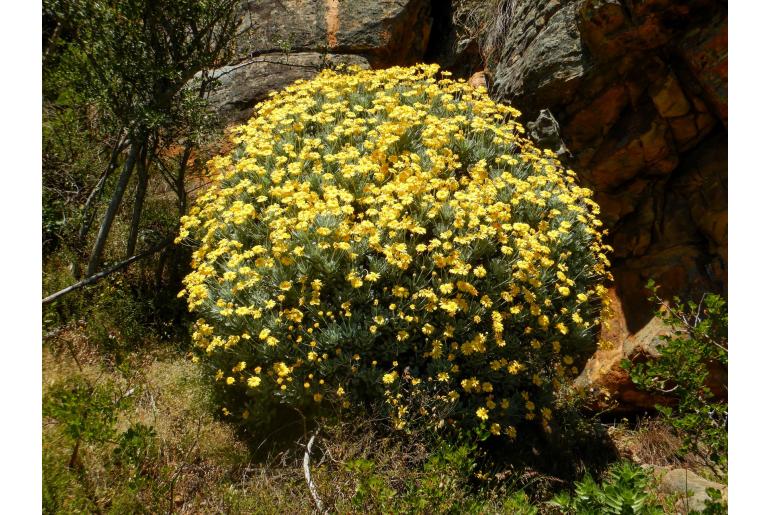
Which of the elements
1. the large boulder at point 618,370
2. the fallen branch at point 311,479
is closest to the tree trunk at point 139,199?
the fallen branch at point 311,479

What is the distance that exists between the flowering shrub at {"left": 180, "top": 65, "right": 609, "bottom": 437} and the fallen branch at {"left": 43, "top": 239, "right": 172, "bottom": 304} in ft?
3.96

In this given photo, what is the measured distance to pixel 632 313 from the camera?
16.0ft

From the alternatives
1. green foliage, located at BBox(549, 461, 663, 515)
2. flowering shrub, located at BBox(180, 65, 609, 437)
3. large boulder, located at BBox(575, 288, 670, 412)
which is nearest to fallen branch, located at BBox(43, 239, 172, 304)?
flowering shrub, located at BBox(180, 65, 609, 437)

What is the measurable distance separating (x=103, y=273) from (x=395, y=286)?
280 cm

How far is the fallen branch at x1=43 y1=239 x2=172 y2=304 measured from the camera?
183 inches

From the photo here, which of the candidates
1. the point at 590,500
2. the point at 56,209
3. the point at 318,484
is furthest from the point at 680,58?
the point at 56,209

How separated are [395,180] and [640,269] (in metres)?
2.30

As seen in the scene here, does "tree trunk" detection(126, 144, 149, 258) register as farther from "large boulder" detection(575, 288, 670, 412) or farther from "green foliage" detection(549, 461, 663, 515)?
"green foliage" detection(549, 461, 663, 515)

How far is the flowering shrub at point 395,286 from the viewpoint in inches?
137

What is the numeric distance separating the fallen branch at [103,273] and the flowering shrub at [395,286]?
1207mm

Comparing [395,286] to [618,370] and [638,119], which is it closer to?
[618,370]

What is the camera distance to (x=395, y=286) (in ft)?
11.4

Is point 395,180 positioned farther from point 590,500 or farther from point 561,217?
point 590,500

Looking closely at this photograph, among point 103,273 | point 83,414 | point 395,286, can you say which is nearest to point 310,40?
point 103,273
